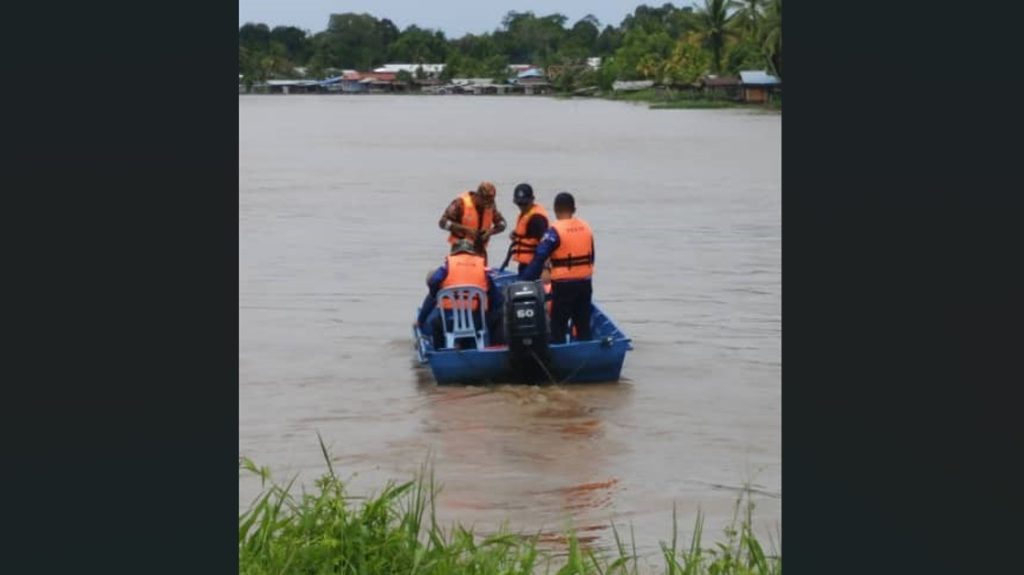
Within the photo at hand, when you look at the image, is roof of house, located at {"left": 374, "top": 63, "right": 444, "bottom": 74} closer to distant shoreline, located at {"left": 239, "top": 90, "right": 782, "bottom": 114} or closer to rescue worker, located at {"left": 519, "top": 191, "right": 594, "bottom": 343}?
distant shoreline, located at {"left": 239, "top": 90, "right": 782, "bottom": 114}

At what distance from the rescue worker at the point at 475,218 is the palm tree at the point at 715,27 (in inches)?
3934

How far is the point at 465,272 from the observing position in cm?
1243

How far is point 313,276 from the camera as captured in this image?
24.1 metres

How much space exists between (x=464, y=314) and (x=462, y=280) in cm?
45

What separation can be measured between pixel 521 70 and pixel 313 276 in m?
146

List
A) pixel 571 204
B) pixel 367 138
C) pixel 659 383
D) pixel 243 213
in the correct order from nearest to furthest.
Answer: pixel 571 204 < pixel 659 383 < pixel 243 213 < pixel 367 138

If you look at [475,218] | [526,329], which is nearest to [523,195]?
[475,218]

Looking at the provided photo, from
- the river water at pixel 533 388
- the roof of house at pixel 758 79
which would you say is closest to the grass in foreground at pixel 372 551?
the river water at pixel 533 388

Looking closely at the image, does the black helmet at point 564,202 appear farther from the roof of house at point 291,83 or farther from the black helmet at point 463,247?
the roof of house at point 291,83

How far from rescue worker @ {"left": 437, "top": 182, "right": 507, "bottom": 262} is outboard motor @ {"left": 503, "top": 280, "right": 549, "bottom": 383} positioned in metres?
1.09

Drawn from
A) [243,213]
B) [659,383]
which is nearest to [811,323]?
[659,383]

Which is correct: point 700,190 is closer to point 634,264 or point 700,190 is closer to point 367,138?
point 634,264

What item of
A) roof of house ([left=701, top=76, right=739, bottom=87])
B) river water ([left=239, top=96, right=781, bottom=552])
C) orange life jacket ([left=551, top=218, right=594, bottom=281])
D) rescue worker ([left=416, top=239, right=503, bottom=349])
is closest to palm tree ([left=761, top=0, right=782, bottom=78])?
roof of house ([left=701, top=76, right=739, bottom=87])

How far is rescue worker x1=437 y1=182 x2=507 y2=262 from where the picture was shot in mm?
13664
